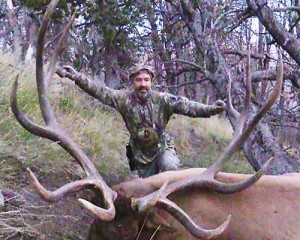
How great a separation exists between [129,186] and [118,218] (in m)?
0.32

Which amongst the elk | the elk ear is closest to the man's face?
the elk

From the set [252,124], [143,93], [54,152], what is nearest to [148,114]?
[143,93]

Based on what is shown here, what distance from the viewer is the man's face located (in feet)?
18.3

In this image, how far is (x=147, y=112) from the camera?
18.6ft

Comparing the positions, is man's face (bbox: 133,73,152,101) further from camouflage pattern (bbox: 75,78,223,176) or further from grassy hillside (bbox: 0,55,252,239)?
grassy hillside (bbox: 0,55,252,239)

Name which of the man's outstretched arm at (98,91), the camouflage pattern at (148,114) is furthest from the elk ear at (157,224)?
the man's outstretched arm at (98,91)

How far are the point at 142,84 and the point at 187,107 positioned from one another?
47 centimetres

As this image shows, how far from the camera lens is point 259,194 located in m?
4.35

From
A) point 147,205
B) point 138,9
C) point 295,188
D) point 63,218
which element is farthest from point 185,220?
point 138,9

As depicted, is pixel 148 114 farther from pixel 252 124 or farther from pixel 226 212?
pixel 226 212

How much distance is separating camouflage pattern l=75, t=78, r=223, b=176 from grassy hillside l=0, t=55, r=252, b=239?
1.68 ft

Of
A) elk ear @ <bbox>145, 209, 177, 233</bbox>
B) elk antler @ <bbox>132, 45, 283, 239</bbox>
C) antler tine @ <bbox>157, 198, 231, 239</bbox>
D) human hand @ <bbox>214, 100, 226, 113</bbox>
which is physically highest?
human hand @ <bbox>214, 100, 226, 113</bbox>

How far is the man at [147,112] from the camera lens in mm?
5609

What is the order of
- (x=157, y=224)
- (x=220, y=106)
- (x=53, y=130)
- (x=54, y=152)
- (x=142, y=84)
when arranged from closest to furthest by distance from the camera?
(x=157, y=224), (x=53, y=130), (x=220, y=106), (x=142, y=84), (x=54, y=152)
